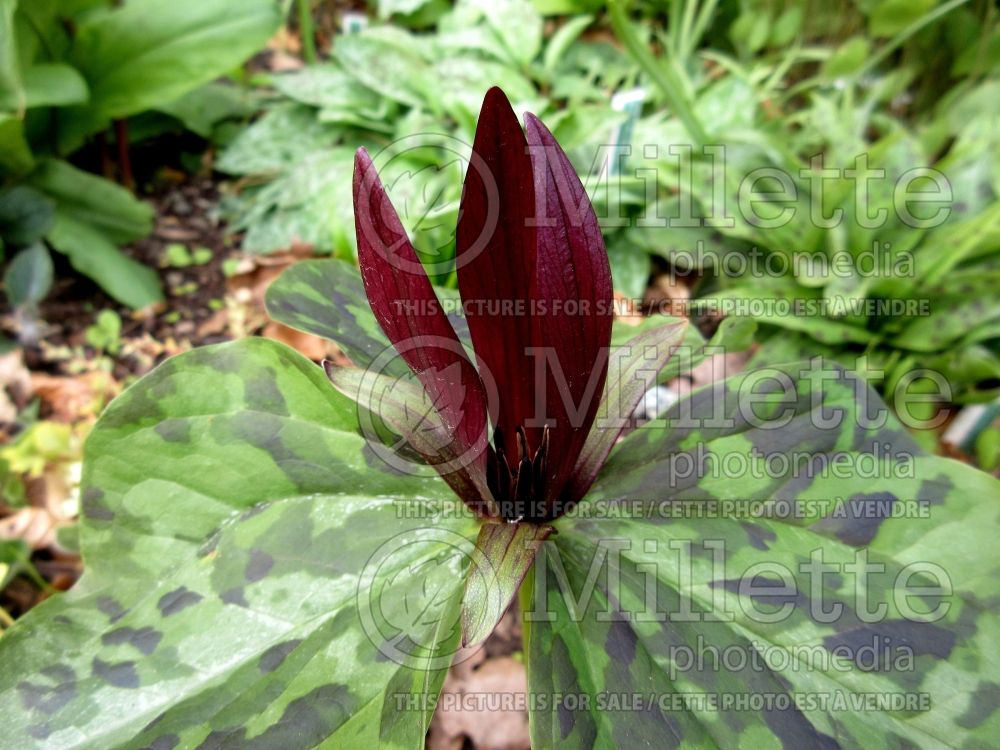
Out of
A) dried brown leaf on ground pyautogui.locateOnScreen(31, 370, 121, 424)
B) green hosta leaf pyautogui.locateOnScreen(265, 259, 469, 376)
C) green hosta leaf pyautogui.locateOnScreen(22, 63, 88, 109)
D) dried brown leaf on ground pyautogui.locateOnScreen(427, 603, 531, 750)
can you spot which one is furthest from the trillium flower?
green hosta leaf pyautogui.locateOnScreen(22, 63, 88, 109)

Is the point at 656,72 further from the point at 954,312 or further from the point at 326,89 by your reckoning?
the point at 326,89

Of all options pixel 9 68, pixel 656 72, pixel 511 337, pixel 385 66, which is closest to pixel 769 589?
pixel 511 337

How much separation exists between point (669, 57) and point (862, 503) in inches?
62.7

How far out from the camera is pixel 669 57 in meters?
1.88

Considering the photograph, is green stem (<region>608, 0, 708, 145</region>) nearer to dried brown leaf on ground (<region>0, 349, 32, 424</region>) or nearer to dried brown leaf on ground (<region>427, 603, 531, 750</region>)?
dried brown leaf on ground (<region>427, 603, 531, 750</region>)

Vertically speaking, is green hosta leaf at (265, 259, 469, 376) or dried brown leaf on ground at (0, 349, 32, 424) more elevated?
green hosta leaf at (265, 259, 469, 376)

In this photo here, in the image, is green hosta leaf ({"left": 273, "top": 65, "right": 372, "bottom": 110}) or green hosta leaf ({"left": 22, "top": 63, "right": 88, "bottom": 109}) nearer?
green hosta leaf ({"left": 22, "top": 63, "right": 88, "bottom": 109})

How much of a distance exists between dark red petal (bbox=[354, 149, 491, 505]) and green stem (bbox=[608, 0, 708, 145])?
3.28 ft

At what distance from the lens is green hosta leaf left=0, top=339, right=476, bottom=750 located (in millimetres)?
562

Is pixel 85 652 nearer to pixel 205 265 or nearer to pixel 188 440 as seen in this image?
pixel 188 440

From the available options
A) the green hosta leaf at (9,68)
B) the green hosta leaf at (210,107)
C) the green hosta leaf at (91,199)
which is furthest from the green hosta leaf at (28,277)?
the green hosta leaf at (210,107)

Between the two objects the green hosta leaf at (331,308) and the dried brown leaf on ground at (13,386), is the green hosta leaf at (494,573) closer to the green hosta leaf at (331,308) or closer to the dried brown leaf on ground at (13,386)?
the green hosta leaf at (331,308)

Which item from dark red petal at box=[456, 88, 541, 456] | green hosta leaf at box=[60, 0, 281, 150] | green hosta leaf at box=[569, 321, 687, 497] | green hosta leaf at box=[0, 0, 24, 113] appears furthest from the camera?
green hosta leaf at box=[60, 0, 281, 150]

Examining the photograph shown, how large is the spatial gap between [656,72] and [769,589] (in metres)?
1.18
